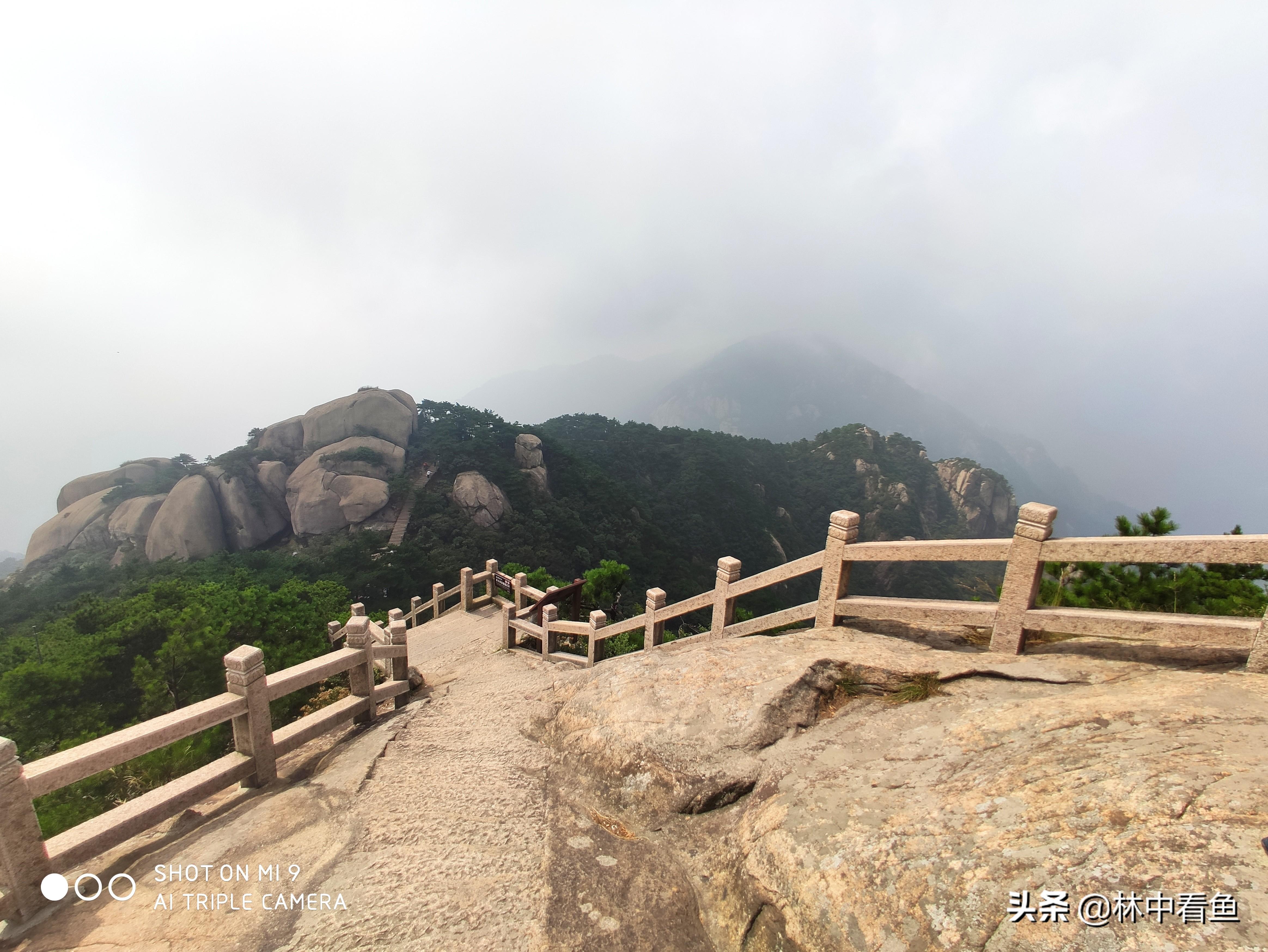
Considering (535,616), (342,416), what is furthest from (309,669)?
(342,416)

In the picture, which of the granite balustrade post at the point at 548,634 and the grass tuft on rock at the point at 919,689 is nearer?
the grass tuft on rock at the point at 919,689

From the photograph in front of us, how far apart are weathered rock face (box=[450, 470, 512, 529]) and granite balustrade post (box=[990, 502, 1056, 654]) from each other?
33664 millimetres

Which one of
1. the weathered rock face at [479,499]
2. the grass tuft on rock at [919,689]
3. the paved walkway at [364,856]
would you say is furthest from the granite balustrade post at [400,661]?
the weathered rock face at [479,499]

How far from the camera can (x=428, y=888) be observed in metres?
3.11

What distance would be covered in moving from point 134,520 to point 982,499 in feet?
278

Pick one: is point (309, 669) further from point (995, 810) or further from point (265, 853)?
point (995, 810)

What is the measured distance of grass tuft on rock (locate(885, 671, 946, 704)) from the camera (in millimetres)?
4137

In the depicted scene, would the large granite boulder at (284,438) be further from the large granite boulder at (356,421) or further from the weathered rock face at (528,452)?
the weathered rock face at (528,452)

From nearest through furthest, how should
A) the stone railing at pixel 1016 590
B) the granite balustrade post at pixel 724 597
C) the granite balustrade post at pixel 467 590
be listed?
the stone railing at pixel 1016 590, the granite balustrade post at pixel 724 597, the granite balustrade post at pixel 467 590

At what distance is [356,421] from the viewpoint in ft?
124

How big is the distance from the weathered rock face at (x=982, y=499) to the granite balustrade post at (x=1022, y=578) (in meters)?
73.8

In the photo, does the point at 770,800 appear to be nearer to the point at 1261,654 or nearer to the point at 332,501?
the point at 1261,654

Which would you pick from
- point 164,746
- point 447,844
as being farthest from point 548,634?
point 447,844

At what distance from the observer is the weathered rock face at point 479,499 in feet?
117
